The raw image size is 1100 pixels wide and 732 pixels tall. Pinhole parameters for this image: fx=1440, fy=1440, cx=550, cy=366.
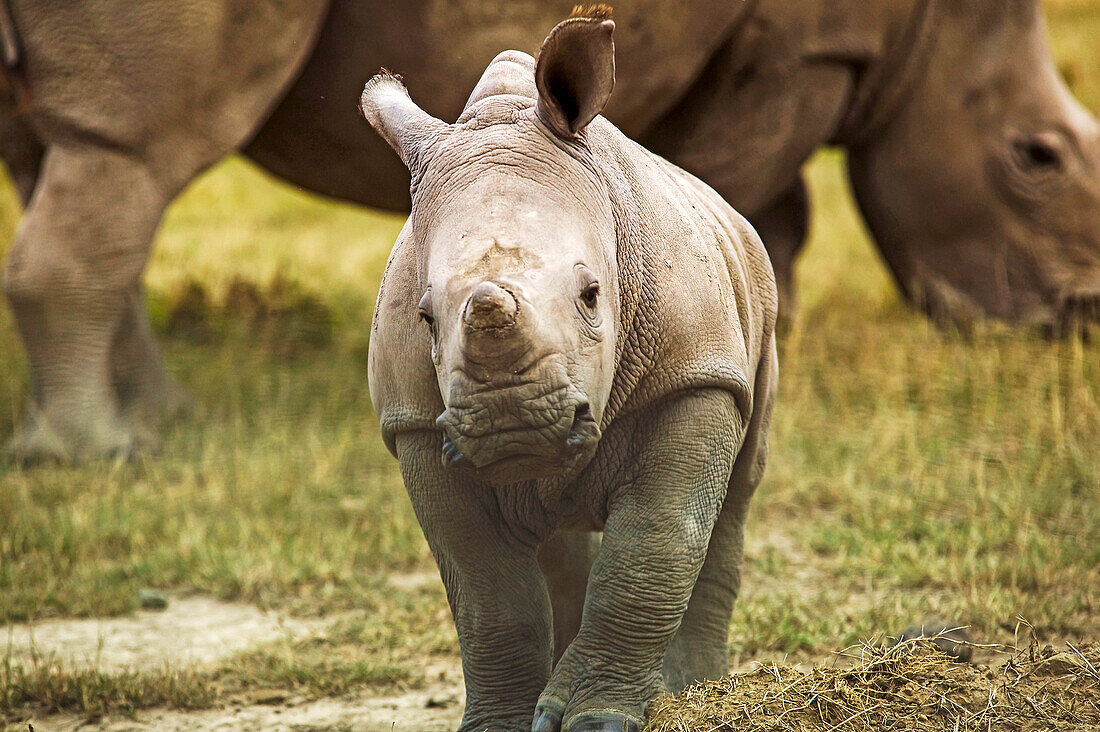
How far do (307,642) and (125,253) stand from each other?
203cm

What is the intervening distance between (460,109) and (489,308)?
343 cm

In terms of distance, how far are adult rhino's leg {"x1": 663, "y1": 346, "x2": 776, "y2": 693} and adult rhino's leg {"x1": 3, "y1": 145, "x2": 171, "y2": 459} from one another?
9.96 feet

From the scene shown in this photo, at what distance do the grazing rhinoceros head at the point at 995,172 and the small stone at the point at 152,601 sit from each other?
3.94 metres

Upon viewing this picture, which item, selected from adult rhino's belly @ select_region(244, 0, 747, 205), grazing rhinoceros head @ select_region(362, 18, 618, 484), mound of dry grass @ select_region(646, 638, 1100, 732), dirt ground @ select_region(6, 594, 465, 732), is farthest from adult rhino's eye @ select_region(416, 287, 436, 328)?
adult rhino's belly @ select_region(244, 0, 747, 205)

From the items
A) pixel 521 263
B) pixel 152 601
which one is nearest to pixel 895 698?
pixel 521 263

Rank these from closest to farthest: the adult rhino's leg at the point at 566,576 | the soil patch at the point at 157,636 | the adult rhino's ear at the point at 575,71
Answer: the adult rhino's ear at the point at 575,71 < the adult rhino's leg at the point at 566,576 < the soil patch at the point at 157,636

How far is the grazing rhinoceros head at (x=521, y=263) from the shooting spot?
2400 mm

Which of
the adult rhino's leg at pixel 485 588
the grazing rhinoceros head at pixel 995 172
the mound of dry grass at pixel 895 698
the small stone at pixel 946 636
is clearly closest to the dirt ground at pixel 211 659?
the adult rhino's leg at pixel 485 588

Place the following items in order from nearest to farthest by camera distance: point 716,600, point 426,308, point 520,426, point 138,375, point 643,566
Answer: point 520,426, point 426,308, point 643,566, point 716,600, point 138,375

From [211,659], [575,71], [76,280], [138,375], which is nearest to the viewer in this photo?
[575,71]

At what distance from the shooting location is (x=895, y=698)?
3.03 metres

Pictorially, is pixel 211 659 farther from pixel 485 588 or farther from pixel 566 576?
pixel 485 588

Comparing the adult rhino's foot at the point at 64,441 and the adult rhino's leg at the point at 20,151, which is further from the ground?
the adult rhino's leg at the point at 20,151

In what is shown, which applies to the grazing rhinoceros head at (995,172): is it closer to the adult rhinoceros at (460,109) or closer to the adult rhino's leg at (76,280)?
the adult rhinoceros at (460,109)
